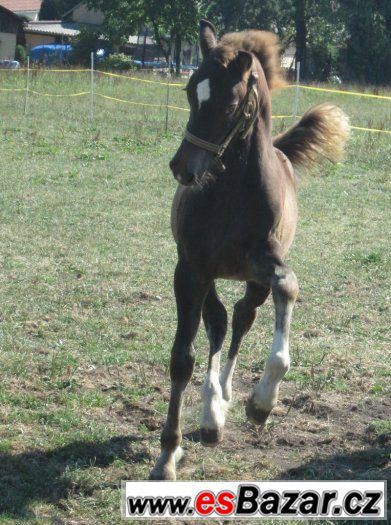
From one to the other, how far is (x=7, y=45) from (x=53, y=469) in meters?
59.5

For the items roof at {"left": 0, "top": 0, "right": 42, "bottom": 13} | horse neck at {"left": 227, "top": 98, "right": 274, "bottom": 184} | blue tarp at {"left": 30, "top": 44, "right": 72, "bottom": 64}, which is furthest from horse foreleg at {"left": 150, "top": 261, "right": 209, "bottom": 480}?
roof at {"left": 0, "top": 0, "right": 42, "bottom": 13}

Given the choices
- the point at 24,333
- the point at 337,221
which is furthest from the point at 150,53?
the point at 24,333

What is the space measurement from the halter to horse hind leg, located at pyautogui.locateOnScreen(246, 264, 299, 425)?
64cm

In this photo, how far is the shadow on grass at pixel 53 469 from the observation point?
4.25 m

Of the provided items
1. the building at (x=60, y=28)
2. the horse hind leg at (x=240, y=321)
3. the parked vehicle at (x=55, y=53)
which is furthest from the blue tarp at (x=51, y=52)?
the horse hind leg at (x=240, y=321)

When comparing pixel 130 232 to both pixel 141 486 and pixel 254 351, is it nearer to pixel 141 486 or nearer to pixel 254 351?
pixel 254 351

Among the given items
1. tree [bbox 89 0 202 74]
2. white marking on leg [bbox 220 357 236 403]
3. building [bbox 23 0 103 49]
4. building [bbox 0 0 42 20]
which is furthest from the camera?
building [bbox 0 0 42 20]

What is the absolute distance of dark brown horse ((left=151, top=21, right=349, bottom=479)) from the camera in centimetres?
432

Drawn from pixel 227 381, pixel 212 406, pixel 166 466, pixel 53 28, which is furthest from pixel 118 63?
pixel 166 466

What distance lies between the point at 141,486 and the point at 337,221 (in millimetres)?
7932

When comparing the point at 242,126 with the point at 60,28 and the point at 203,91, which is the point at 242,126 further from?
the point at 60,28

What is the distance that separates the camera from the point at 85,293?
786 centimetres

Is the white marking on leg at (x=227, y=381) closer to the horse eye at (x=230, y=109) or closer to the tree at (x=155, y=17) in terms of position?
the horse eye at (x=230, y=109)

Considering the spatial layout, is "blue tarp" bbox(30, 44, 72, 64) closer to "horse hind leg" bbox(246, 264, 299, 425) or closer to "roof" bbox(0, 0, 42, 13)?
"roof" bbox(0, 0, 42, 13)
